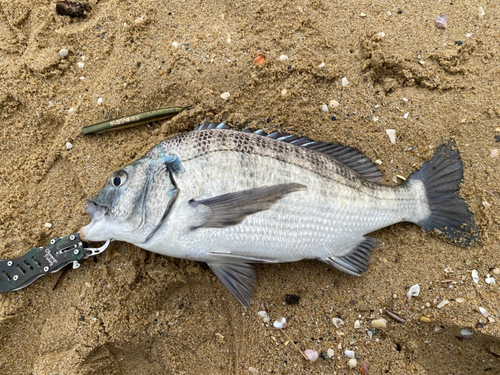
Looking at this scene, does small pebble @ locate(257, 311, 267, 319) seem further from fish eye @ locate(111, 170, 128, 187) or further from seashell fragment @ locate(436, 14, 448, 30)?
seashell fragment @ locate(436, 14, 448, 30)

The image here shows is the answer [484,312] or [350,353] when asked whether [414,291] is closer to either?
[484,312]

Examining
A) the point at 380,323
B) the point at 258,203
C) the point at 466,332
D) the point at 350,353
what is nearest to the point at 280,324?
the point at 350,353

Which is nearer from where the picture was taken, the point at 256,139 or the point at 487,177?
the point at 256,139

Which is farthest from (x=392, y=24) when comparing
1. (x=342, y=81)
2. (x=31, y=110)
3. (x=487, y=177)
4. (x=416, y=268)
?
(x=31, y=110)

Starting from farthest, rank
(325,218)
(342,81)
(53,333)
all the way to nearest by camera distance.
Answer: (342,81), (53,333), (325,218)

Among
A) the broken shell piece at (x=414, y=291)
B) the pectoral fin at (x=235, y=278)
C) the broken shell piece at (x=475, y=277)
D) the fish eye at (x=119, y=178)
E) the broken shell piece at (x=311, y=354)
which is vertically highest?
the fish eye at (x=119, y=178)

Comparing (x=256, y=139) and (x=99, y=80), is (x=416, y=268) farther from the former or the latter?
→ (x=99, y=80)

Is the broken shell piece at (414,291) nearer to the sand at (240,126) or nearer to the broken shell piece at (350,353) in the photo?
the sand at (240,126)

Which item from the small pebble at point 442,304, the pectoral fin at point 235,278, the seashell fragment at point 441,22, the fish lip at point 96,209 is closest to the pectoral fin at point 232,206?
the pectoral fin at point 235,278
